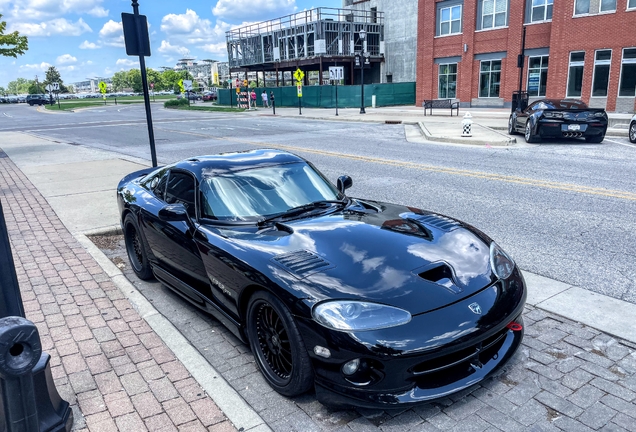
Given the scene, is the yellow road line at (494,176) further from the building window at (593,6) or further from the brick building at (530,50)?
the building window at (593,6)

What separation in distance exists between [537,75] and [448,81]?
739cm

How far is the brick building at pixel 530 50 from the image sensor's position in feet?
85.4

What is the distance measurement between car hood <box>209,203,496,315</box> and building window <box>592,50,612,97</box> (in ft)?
90.6

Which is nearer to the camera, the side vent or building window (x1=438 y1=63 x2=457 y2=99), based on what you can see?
the side vent

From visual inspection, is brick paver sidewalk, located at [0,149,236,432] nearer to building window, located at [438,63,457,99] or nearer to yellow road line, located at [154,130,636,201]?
yellow road line, located at [154,130,636,201]

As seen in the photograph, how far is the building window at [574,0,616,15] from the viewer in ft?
84.5

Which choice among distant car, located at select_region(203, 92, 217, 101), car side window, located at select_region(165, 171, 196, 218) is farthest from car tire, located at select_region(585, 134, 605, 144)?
distant car, located at select_region(203, 92, 217, 101)

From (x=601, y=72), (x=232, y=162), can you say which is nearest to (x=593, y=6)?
(x=601, y=72)

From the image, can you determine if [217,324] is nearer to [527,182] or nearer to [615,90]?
[527,182]

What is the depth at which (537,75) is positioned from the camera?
3094cm

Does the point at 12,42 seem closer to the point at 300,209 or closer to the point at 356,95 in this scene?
the point at 300,209

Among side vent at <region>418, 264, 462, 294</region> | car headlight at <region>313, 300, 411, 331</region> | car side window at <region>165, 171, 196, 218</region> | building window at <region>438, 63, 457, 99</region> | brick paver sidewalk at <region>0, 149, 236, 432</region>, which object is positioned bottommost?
brick paver sidewalk at <region>0, 149, 236, 432</region>

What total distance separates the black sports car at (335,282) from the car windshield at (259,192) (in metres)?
0.01

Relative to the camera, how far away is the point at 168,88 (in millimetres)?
166875
